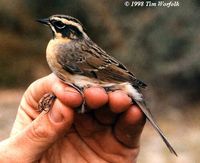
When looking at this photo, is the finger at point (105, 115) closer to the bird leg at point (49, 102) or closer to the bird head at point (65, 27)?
the bird leg at point (49, 102)

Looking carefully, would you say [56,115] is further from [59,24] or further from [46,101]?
[59,24]

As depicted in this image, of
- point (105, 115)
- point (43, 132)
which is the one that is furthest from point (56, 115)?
point (105, 115)

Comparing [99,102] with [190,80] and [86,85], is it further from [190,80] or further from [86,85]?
[190,80]

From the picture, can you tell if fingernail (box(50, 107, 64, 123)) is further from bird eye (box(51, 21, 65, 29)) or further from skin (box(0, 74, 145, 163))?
bird eye (box(51, 21, 65, 29))

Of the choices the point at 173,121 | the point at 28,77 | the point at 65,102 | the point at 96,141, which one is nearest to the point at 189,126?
the point at 173,121

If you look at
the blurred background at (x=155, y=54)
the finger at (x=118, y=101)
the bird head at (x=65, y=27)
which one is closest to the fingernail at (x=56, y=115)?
the finger at (x=118, y=101)

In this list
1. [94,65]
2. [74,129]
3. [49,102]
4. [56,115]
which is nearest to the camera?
[56,115]
